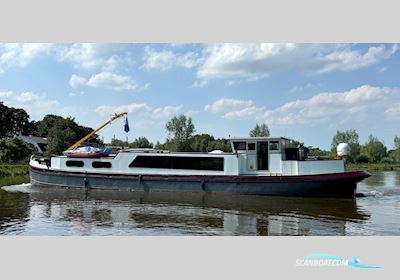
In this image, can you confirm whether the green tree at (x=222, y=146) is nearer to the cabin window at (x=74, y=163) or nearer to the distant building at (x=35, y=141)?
the cabin window at (x=74, y=163)

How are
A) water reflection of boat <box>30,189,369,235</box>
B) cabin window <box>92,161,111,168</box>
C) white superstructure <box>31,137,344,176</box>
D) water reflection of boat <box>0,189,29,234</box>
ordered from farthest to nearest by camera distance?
cabin window <box>92,161,111,168</box>
white superstructure <box>31,137,344,176</box>
water reflection of boat <box>0,189,29,234</box>
water reflection of boat <box>30,189,369,235</box>

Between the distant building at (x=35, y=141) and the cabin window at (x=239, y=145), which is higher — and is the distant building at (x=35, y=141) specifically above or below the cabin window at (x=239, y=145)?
above

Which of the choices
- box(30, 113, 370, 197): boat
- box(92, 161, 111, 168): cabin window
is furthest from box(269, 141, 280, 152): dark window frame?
box(92, 161, 111, 168): cabin window

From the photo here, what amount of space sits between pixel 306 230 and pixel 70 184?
43.7 ft

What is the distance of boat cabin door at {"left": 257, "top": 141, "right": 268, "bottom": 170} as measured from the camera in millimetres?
18016

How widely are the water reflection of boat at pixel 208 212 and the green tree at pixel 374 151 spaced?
173 feet

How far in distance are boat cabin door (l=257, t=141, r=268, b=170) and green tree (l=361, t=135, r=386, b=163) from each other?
51.4 m

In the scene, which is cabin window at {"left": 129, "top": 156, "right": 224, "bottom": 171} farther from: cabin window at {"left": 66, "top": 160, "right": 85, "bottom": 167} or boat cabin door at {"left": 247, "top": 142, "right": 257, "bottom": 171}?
cabin window at {"left": 66, "top": 160, "right": 85, "bottom": 167}

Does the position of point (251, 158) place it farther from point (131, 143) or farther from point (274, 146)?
point (131, 143)

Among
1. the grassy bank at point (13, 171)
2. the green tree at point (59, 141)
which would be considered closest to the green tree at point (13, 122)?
the green tree at point (59, 141)

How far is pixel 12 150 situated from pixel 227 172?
90.1ft

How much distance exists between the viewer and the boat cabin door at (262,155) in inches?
709

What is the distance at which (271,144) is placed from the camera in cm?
1784

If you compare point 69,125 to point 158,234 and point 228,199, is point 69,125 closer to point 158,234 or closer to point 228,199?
point 228,199
